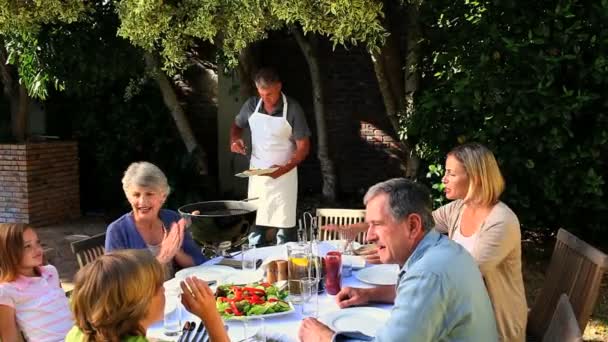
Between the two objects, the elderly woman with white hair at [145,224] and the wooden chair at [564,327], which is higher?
the elderly woman with white hair at [145,224]

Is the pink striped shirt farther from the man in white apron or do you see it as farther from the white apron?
the white apron

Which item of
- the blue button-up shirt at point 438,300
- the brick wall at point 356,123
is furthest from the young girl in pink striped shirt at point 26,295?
the brick wall at point 356,123

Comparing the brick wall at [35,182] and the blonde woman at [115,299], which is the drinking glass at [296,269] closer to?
the blonde woman at [115,299]

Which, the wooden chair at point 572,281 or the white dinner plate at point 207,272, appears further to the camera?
the white dinner plate at point 207,272

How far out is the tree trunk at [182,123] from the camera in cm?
725

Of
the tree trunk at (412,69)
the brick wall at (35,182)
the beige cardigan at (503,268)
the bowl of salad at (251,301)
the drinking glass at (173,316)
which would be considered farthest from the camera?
the brick wall at (35,182)

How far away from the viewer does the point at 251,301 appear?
2486mm

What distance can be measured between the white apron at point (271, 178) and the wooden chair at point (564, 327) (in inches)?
109

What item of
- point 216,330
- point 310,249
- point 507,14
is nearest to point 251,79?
point 507,14

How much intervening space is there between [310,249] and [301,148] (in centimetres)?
194

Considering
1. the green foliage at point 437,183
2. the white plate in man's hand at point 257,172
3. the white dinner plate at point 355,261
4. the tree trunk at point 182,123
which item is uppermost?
the tree trunk at point 182,123

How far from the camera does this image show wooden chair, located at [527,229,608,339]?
2.62m

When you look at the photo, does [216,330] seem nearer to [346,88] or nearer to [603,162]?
[603,162]

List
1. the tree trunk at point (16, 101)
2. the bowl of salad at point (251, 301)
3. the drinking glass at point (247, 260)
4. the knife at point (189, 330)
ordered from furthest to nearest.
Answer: the tree trunk at point (16, 101), the drinking glass at point (247, 260), the bowl of salad at point (251, 301), the knife at point (189, 330)
